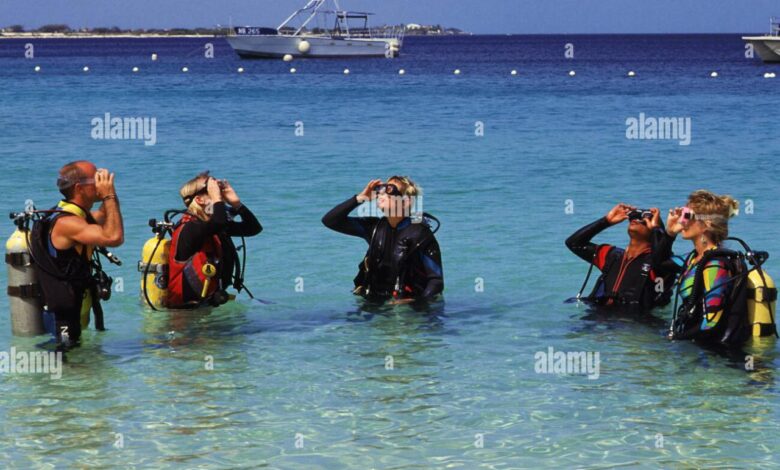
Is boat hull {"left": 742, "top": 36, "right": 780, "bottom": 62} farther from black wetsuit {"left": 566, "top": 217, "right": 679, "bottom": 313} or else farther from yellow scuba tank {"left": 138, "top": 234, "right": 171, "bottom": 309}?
yellow scuba tank {"left": 138, "top": 234, "right": 171, "bottom": 309}

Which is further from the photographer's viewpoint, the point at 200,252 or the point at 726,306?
the point at 200,252

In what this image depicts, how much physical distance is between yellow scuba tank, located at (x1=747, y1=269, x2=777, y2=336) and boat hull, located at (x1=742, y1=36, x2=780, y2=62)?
6529 centimetres

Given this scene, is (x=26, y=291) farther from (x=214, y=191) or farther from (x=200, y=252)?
(x=214, y=191)

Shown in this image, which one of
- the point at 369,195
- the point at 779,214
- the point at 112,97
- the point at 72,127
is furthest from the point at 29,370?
the point at 112,97

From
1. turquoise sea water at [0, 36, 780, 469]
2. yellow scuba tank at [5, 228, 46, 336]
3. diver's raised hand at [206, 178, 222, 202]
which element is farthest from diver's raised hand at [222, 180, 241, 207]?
yellow scuba tank at [5, 228, 46, 336]

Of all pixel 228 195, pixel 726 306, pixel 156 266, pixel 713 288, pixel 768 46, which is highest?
pixel 768 46

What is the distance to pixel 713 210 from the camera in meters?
6.89

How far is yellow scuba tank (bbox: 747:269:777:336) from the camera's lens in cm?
667

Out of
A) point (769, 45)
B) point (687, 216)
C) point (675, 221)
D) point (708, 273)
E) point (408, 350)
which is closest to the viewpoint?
point (708, 273)

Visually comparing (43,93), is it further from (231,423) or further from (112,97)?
(231,423)

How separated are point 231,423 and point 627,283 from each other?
3.25 m

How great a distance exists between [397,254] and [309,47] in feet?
252

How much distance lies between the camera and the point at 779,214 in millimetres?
13844

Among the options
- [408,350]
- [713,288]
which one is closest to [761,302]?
[713,288]
